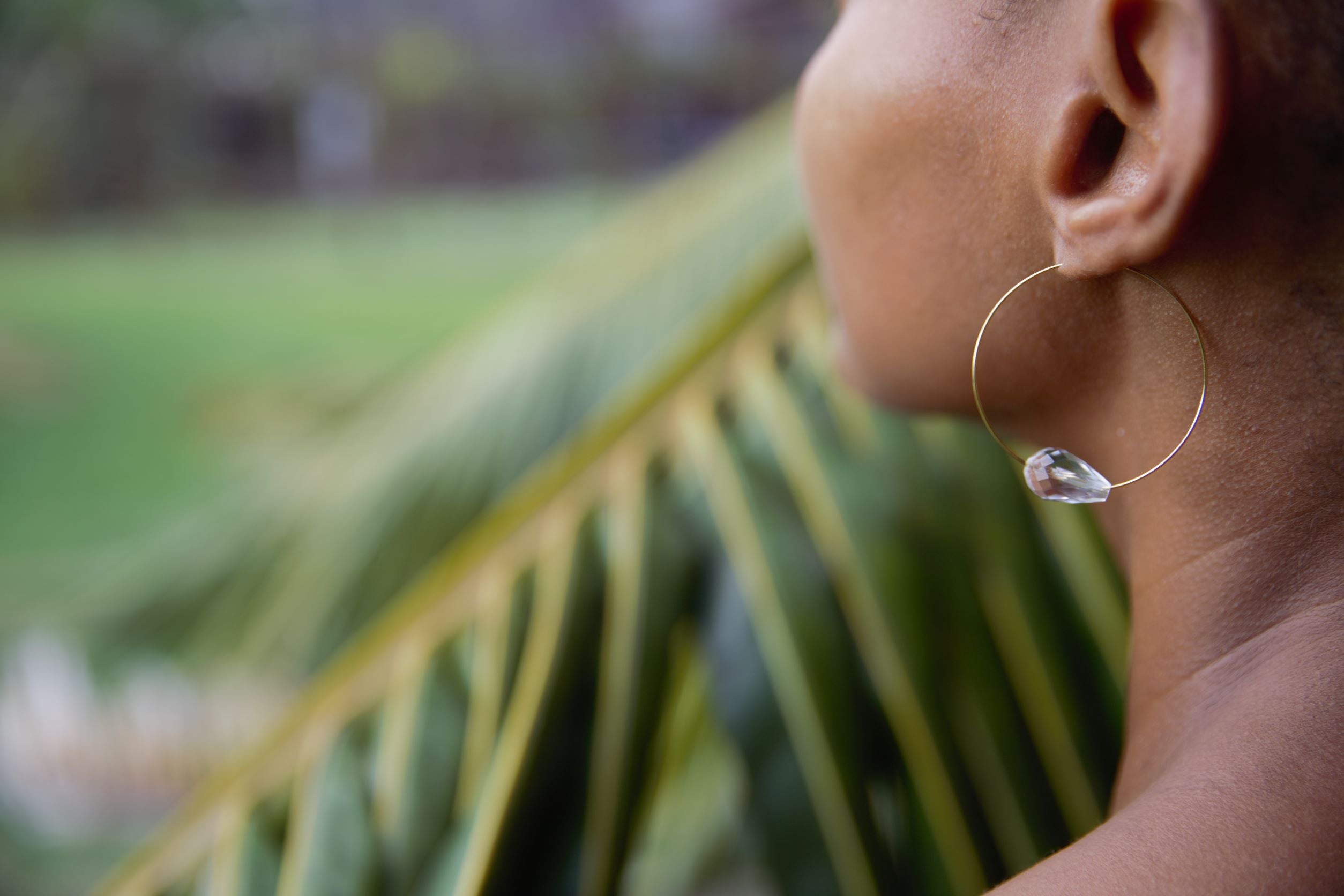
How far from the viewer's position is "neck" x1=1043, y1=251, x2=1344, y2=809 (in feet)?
1.34

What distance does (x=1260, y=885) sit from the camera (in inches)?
13.9

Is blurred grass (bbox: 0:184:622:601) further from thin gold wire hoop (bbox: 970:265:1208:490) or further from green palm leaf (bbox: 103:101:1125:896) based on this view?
thin gold wire hoop (bbox: 970:265:1208:490)

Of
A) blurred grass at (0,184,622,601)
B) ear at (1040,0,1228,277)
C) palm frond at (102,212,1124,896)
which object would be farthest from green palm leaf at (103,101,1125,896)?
blurred grass at (0,184,622,601)

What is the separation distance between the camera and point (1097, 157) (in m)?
0.42

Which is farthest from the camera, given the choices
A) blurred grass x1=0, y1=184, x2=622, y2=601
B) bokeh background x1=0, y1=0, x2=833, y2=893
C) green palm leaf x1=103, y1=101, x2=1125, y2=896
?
blurred grass x1=0, y1=184, x2=622, y2=601

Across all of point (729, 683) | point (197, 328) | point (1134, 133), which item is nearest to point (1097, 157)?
point (1134, 133)

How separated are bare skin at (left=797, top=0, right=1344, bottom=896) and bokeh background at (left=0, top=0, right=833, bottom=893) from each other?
5.28 feet

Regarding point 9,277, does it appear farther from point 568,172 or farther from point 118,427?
point 568,172

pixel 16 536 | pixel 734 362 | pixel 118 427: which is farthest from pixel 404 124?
pixel 734 362

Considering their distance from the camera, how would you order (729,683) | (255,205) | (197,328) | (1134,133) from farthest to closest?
1. (255,205)
2. (197,328)
3. (729,683)
4. (1134,133)

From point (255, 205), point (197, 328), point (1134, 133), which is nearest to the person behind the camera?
point (1134, 133)

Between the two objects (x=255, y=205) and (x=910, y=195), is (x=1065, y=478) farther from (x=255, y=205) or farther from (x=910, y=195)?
(x=255, y=205)

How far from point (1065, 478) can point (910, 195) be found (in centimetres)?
13

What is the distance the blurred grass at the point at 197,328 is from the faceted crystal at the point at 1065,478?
196 cm
